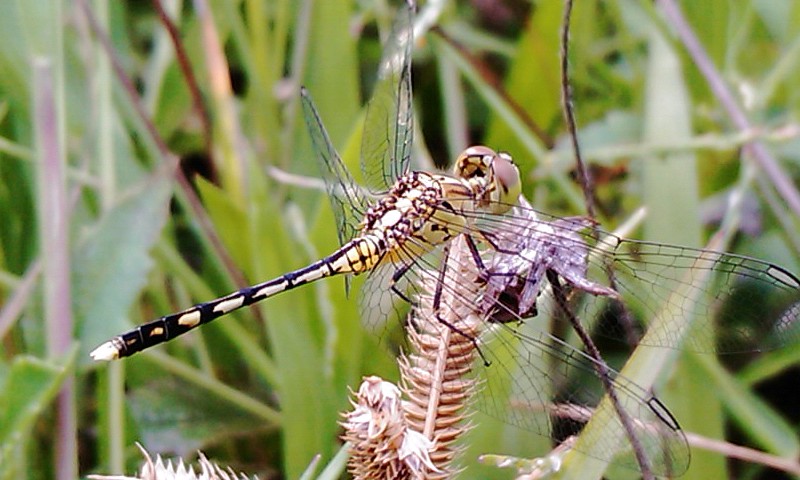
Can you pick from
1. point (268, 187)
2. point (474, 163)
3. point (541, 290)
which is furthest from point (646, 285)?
point (268, 187)

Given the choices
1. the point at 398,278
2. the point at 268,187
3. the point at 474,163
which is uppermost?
the point at 268,187

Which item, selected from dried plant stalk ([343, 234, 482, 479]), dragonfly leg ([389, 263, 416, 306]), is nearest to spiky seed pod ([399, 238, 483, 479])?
dried plant stalk ([343, 234, 482, 479])

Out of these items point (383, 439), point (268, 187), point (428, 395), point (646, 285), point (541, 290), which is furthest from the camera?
point (268, 187)

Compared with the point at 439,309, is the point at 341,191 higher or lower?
higher

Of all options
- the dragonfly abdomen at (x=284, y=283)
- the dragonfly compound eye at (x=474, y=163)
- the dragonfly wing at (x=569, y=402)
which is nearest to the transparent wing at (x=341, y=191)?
the dragonfly abdomen at (x=284, y=283)

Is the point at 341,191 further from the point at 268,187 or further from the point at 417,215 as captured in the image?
the point at 268,187

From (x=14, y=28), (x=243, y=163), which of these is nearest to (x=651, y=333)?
(x=243, y=163)

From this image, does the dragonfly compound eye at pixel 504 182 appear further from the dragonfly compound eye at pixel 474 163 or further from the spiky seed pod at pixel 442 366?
the spiky seed pod at pixel 442 366
